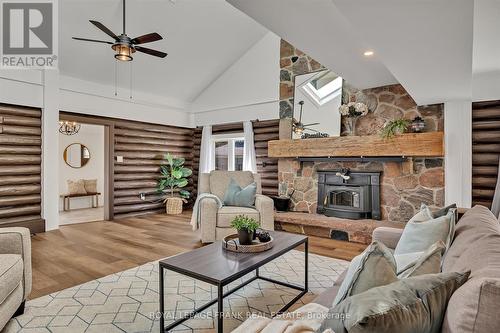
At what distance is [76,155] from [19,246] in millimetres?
6477

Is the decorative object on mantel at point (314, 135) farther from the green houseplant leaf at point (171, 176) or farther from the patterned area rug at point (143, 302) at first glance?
the green houseplant leaf at point (171, 176)

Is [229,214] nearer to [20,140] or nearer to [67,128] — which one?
[20,140]

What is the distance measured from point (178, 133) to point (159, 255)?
13.7 feet

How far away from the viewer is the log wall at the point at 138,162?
6027 mm

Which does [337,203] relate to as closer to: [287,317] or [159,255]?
[159,255]

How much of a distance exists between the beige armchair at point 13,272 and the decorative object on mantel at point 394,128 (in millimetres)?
4430

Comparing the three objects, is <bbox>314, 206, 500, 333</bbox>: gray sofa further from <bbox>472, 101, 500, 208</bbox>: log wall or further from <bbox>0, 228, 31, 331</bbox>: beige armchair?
<bbox>472, 101, 500, 208</bbox>: log wall

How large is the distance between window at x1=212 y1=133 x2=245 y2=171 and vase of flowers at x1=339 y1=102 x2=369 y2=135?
8.27ft

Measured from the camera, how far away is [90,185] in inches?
310

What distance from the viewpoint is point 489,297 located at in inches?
27.1

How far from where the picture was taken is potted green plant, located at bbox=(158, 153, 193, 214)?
6602mm

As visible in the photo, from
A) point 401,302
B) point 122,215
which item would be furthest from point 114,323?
point 122,215

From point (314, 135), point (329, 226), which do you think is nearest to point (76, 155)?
point (314, 135)

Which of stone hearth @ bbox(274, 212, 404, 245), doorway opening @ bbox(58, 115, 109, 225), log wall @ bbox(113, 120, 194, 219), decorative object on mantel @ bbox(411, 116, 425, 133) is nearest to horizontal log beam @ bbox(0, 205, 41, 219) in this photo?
log wall @ bbox(113, 120, 194, 219)
